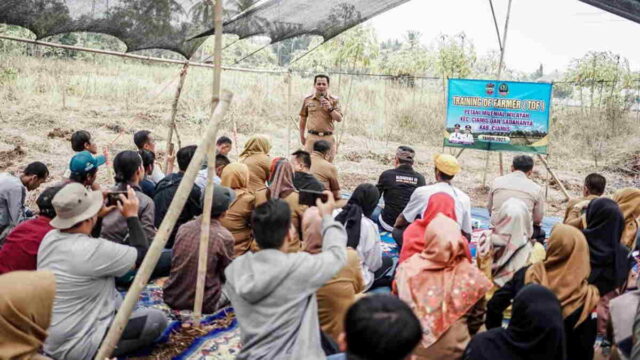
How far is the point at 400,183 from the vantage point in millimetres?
5551

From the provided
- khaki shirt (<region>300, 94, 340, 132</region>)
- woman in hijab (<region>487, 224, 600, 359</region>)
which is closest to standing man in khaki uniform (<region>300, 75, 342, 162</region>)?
khaki shirt (<region>300, 94, 340, 132</region>)

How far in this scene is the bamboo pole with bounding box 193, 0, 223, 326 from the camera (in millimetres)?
3109

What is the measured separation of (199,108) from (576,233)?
1103cm

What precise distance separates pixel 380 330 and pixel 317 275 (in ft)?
2.07

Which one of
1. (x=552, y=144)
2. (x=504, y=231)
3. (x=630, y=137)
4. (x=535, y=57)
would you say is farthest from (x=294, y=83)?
(x=535, y=57)

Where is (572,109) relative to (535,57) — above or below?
below

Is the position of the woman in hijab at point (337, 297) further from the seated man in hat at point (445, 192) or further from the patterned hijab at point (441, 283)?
the seated man in hat at point (445, 192)

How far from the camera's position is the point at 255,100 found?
527 inches

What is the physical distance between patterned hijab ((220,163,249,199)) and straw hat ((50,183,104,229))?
1.82 metres

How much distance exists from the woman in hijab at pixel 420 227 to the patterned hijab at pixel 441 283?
1.42ft

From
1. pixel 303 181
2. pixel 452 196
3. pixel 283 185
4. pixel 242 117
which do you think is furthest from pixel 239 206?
pixel 242 117

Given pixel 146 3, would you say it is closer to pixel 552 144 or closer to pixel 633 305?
pixel 633 305

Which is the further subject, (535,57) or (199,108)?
(535,57)

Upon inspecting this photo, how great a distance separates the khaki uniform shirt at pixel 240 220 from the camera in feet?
14.9
